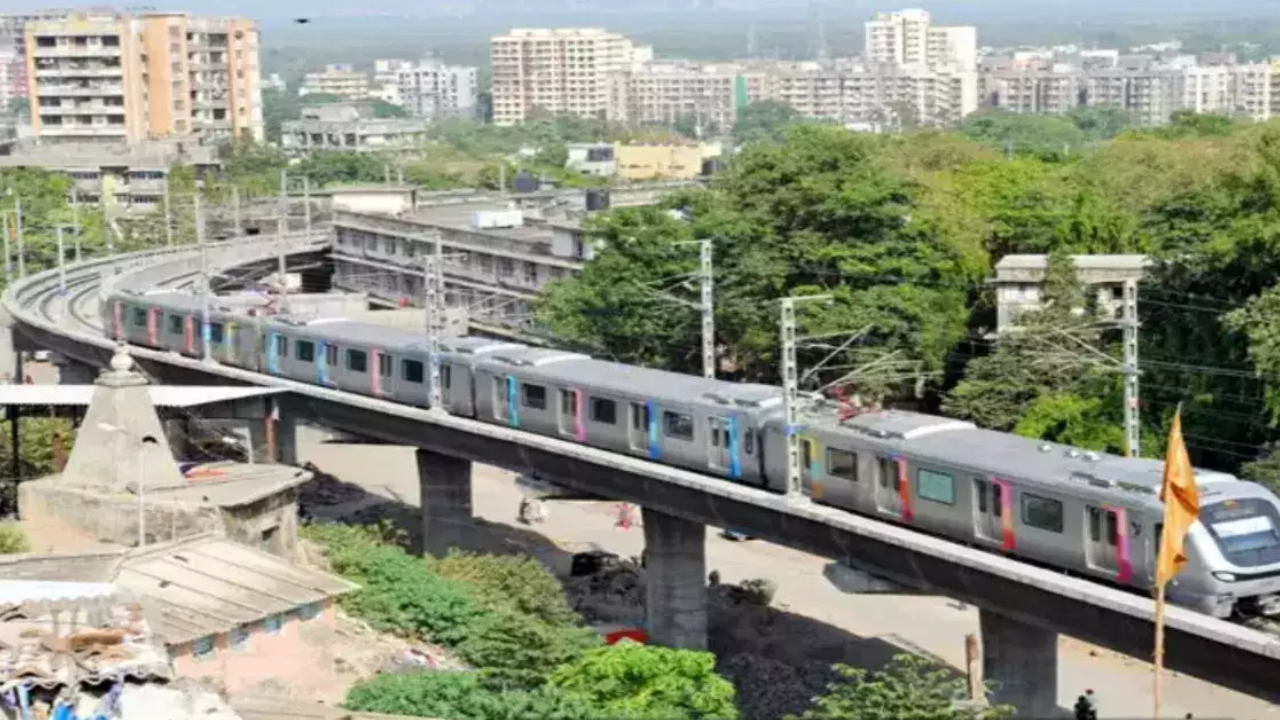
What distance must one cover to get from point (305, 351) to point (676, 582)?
11566mm

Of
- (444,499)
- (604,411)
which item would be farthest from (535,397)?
(444,499)

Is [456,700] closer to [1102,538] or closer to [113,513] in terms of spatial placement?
[1102,538]

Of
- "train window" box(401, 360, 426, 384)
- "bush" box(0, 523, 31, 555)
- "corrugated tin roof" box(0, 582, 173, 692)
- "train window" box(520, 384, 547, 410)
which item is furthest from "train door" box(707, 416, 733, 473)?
"corrugated tin roof" box(0, 582, 173, 692)

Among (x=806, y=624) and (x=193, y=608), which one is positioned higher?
(x=193, y=608)

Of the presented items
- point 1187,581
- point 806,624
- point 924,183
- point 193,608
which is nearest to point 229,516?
point 193,608

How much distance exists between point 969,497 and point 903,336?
661 inches

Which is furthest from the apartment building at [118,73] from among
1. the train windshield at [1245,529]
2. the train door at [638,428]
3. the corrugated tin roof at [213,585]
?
the train windshield at [1245,529]

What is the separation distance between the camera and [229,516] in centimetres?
3147

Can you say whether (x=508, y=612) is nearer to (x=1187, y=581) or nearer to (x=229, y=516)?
(x=229, y=516)

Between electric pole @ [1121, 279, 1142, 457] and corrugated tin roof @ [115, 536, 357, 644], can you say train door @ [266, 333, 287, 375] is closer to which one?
corrugated tin roof @ [115, 536, 357, 644]

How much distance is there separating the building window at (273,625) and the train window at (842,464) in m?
7.15

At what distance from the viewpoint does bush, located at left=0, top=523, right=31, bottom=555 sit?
2986cm

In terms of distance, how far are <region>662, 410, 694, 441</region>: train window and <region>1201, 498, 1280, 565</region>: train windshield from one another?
31.9ft

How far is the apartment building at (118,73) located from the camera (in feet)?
393
